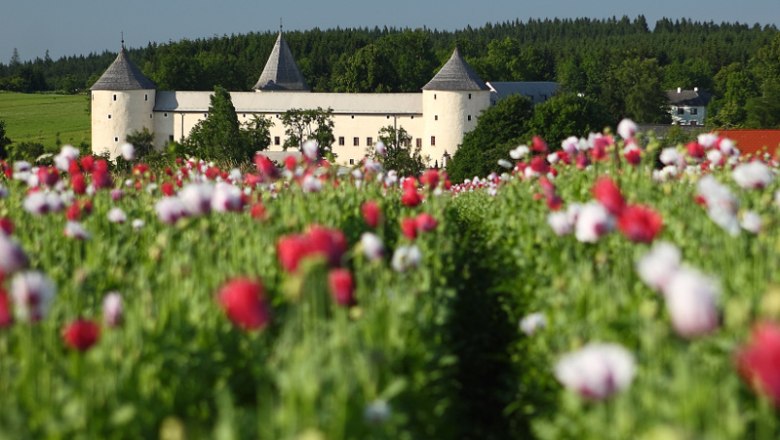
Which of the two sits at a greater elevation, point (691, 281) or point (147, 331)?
point (691, 281)

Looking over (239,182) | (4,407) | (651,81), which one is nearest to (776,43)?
(651,81)

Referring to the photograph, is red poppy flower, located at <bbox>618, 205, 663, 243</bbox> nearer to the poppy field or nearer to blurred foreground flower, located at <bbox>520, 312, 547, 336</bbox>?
the poppy field

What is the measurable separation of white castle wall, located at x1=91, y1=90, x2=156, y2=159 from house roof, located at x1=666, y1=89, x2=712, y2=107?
Result: 6207 centimetres

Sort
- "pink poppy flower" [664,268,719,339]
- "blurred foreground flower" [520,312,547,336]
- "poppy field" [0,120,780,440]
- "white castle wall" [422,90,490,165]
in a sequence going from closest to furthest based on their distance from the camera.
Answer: "pink poppy flower" [664,268,719,339], "poppy field" [0,120,780,440], "blurred foreground flower" [520,312,547,336], "white castle wall" [422,90,490,165]

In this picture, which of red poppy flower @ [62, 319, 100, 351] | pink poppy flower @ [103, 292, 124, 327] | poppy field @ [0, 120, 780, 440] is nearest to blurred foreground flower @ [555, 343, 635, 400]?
poppy field @ [0, 120, 780, 440]

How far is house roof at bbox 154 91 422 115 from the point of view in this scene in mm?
83062

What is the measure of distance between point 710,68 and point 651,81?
36.0 meters

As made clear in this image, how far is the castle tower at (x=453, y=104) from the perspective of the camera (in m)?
77.1

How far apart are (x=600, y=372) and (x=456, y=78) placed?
75.4 meters

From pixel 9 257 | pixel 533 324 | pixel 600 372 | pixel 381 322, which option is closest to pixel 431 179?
Answer: pixel 533 324

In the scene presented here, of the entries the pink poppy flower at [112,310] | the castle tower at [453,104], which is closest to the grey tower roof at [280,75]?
the castle tower at [453,104]

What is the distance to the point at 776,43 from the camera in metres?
96.8

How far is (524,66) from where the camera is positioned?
401ft

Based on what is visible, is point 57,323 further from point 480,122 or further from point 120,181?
point 480,122
